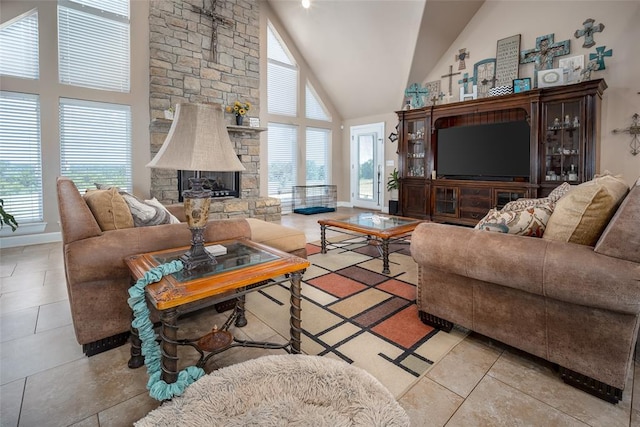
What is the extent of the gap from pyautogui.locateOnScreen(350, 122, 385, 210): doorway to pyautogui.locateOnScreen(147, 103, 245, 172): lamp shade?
21.4 ft

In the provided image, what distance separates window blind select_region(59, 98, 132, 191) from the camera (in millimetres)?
4586

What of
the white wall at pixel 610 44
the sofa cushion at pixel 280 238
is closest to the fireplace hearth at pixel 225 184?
the sofa cushion at pixel 280 238

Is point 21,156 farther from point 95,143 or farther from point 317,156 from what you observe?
point 317,156

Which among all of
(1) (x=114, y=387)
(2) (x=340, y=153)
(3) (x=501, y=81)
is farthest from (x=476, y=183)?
(1) (x=114, y=387)

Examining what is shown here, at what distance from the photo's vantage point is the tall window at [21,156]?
4.16 metres

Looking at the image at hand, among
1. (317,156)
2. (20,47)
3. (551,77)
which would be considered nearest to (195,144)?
(20,47)

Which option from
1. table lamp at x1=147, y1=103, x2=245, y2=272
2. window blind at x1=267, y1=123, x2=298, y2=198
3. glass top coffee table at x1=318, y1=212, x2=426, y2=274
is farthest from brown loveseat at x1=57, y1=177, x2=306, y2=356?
window blind at x1=267, y1=123, x2=298, y2=198

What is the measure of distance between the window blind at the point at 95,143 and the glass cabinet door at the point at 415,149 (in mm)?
5005

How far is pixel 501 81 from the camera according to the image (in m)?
5.38

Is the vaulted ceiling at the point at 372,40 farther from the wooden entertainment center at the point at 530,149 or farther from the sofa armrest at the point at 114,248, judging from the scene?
the sofa armrest at the point at 114,248

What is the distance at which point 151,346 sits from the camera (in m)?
1.39

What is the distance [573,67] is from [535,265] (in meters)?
4.86

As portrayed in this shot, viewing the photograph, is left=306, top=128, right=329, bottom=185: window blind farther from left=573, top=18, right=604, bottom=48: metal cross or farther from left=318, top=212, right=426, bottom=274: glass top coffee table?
left=573, top=18, right=604, bottom=48: metal cross

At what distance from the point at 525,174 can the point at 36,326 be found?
5.99 metres
